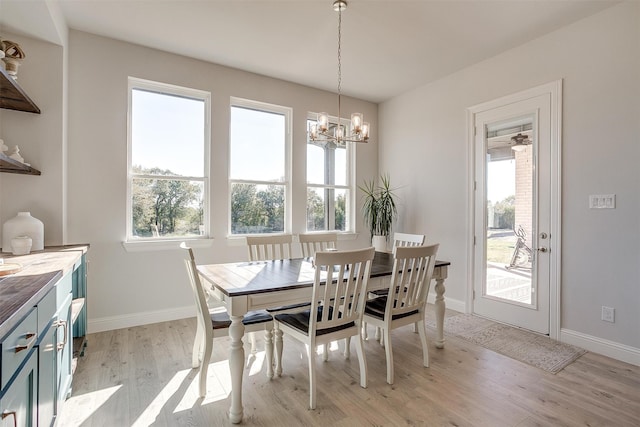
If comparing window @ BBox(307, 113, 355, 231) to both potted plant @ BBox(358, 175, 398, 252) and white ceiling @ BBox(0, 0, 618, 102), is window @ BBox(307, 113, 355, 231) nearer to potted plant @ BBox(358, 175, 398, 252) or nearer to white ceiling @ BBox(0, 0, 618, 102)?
potted plant @ BBox(358, 175, 398, 252)

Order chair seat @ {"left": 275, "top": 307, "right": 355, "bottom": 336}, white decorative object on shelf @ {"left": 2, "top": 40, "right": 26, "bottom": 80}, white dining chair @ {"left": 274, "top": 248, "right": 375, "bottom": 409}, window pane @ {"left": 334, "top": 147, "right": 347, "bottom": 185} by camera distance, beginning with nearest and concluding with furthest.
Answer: white dining chair @ {"left": 274, "top": 248, "right": 375, "bottom": 409}
chair seat @ {"left": 275, "top": 307, "right": 355, "bottom": 336}
white decorative object on shelf @ {"left": 2, "top": 40, "right": 26, "bottom": 80}
window pane @ {"left": 334, "top": 147, "right": 347, "bottom": 185}

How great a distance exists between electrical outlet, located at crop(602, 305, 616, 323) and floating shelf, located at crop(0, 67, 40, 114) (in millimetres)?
4739

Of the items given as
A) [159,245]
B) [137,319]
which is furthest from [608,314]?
[137,319]

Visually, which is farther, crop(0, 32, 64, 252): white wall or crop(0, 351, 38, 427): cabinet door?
crop(0, 32, 64, 252): white wall

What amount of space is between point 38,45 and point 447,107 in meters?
4.22

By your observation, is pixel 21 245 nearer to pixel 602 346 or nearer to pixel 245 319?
pixel 245 319

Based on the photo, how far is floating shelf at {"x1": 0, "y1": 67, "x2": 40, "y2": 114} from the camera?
2.14 m

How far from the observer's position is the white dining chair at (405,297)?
7.66 ft

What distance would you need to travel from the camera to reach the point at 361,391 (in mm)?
2229

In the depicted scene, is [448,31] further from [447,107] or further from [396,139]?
[396,139]

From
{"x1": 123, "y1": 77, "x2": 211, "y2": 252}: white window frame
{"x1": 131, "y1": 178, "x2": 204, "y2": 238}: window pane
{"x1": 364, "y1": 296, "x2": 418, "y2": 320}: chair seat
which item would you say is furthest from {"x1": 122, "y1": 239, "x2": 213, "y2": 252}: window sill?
{"x1": 364, "y1": 296, "x2": 418, "y2": 320}: chair seat

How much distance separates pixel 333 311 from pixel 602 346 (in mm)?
2493

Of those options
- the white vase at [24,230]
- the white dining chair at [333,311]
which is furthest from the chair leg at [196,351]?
the white vase at [24,230]

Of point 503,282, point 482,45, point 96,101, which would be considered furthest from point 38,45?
point 503,282
